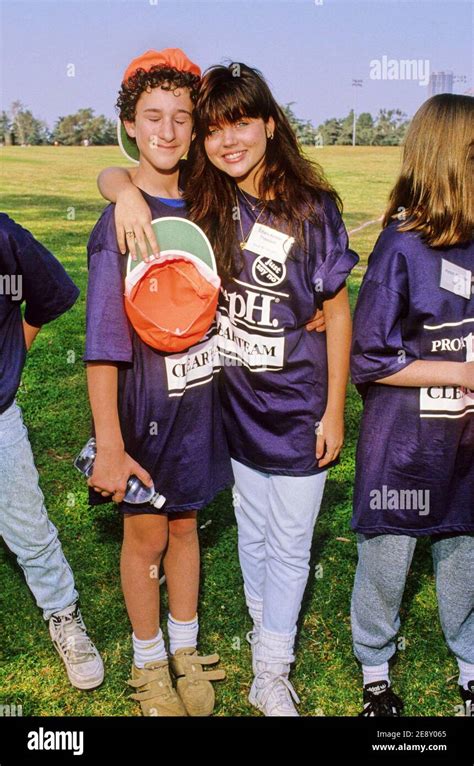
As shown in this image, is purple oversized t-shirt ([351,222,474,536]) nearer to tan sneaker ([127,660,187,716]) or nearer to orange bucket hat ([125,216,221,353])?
orange bucket hat ([125,216,221,353])

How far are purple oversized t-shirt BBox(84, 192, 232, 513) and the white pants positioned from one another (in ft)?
0.42

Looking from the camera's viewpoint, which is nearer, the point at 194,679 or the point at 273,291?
the point at 273,291

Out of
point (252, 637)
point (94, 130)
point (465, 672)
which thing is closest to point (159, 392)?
point (252, 637)

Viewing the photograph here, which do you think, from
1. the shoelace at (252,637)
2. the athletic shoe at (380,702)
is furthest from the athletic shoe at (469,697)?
the shoelace at (252,637)

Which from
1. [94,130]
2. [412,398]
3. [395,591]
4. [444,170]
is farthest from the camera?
[94,130]

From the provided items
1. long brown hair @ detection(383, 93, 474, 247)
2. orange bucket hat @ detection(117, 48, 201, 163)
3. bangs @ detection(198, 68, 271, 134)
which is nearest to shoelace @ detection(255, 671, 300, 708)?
long brown hair @ detection(383, 93, 474, 247)

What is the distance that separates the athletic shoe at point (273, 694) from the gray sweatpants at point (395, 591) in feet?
0.81

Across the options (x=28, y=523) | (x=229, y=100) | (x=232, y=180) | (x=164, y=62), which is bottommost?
(x=28, y=523)

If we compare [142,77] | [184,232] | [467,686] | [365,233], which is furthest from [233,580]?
[365,233]

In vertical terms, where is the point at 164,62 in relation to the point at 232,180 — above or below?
above

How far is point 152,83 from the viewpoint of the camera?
222cm

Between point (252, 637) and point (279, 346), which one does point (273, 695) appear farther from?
point (279, 346)

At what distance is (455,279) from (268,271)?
49 cm

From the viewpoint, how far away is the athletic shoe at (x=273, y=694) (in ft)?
8.29
